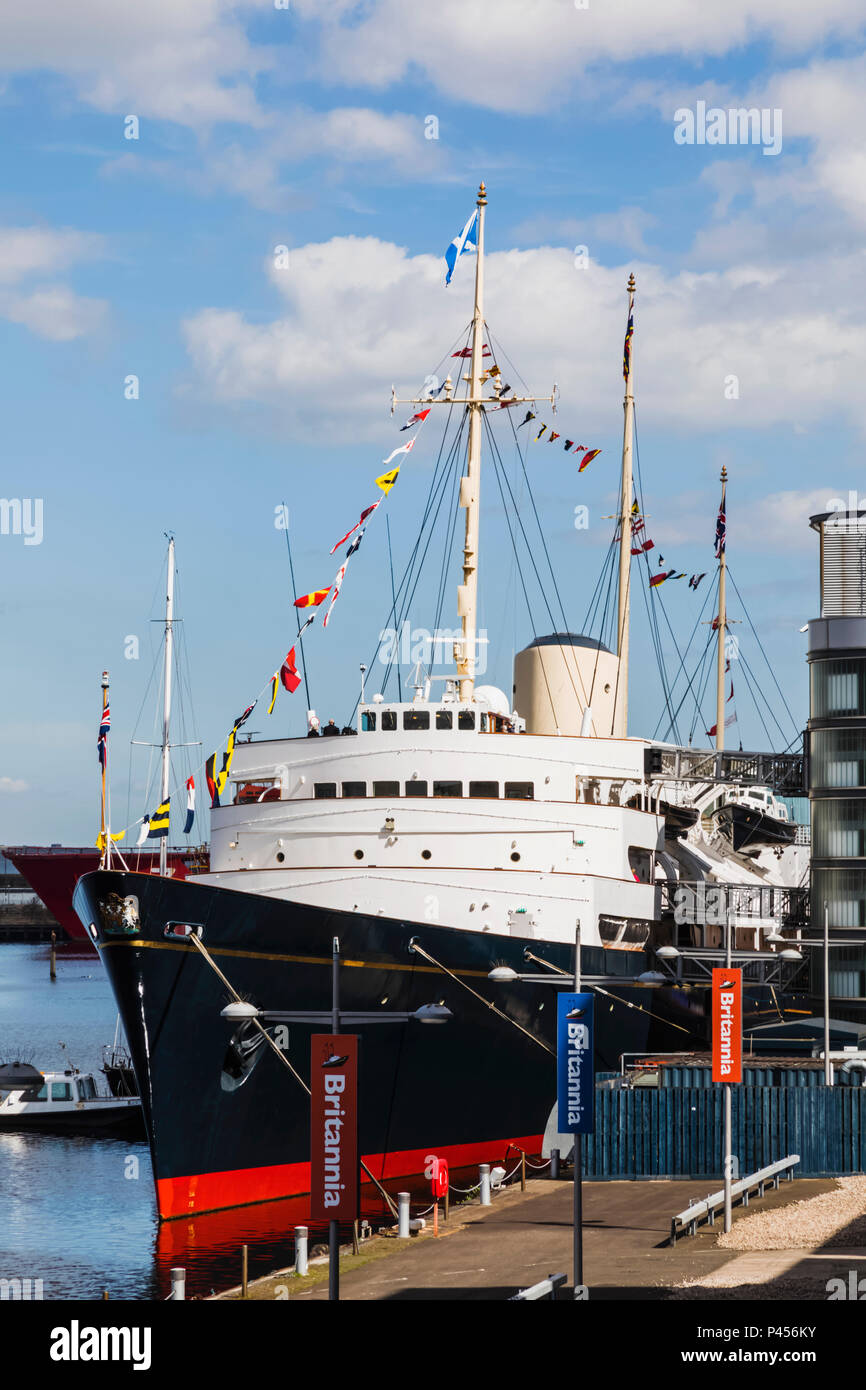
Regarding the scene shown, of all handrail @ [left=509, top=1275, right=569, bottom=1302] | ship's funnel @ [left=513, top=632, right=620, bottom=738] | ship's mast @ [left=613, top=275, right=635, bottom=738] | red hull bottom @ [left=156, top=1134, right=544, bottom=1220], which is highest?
ship's mast @ [left=613, top=275, right=635, bottom=738]

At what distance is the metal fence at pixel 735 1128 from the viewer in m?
32.2

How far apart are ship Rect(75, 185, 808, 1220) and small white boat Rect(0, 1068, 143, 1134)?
1660cm

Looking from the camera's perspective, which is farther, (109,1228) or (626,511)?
(626,511)

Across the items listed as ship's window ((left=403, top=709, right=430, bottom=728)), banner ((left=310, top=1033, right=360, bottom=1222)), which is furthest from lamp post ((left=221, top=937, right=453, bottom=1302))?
ship's window ((left=403, top=709, right=430, bottom=728))

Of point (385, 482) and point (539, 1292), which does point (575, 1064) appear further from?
point (385, 482)

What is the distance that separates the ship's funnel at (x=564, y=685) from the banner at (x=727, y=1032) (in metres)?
19.3

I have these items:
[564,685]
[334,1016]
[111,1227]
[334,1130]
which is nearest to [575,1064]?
[334,1016]

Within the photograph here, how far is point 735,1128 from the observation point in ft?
107

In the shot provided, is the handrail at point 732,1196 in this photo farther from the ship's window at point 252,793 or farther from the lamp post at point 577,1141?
the ship's window at point 252,793

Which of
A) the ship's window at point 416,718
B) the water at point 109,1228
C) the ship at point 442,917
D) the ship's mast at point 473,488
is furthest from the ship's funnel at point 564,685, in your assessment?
the water at point 109,1228

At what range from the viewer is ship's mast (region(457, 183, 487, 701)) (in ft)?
142

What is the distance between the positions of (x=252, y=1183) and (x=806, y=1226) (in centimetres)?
1120

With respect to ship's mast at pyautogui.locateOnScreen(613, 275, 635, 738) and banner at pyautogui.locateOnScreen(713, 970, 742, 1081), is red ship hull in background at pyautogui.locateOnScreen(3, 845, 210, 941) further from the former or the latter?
banner at pyautogui.locateOnScreen(713, 970, 742, 1081)
